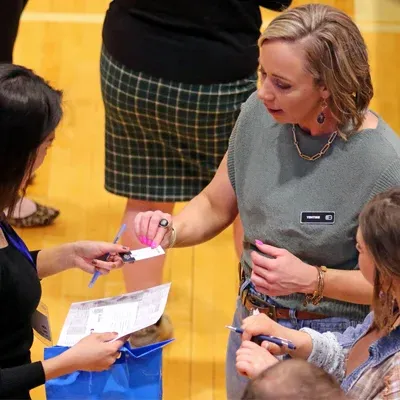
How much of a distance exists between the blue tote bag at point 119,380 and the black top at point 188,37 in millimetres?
1238

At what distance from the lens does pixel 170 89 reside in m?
3.46

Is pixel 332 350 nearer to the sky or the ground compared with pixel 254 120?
nearer to the ground

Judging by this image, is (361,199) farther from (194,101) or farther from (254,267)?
(194,101)

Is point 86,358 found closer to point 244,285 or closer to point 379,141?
point 244,285

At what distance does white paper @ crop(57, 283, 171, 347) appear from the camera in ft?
8.66

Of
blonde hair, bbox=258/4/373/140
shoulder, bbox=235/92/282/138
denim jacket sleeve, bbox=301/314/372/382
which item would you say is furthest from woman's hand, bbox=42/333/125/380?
blonde hair, bbox=258/4/373/140

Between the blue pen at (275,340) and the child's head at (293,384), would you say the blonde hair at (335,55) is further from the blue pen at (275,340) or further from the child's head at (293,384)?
the child's head at (293,384)

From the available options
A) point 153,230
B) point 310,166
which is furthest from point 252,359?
point 153,230

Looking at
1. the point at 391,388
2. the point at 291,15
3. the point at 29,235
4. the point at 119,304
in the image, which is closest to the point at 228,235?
the point at 29,235

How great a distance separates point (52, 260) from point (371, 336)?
1.03 meters

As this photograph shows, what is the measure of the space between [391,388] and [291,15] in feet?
3.44

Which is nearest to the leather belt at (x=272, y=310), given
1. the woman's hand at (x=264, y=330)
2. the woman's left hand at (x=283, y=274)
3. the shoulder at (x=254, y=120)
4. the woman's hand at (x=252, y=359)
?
the woman's left hand at (x=283, y=274)

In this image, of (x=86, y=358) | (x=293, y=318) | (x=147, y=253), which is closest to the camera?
(x=86, y=358)

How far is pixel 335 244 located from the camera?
8.41ft
